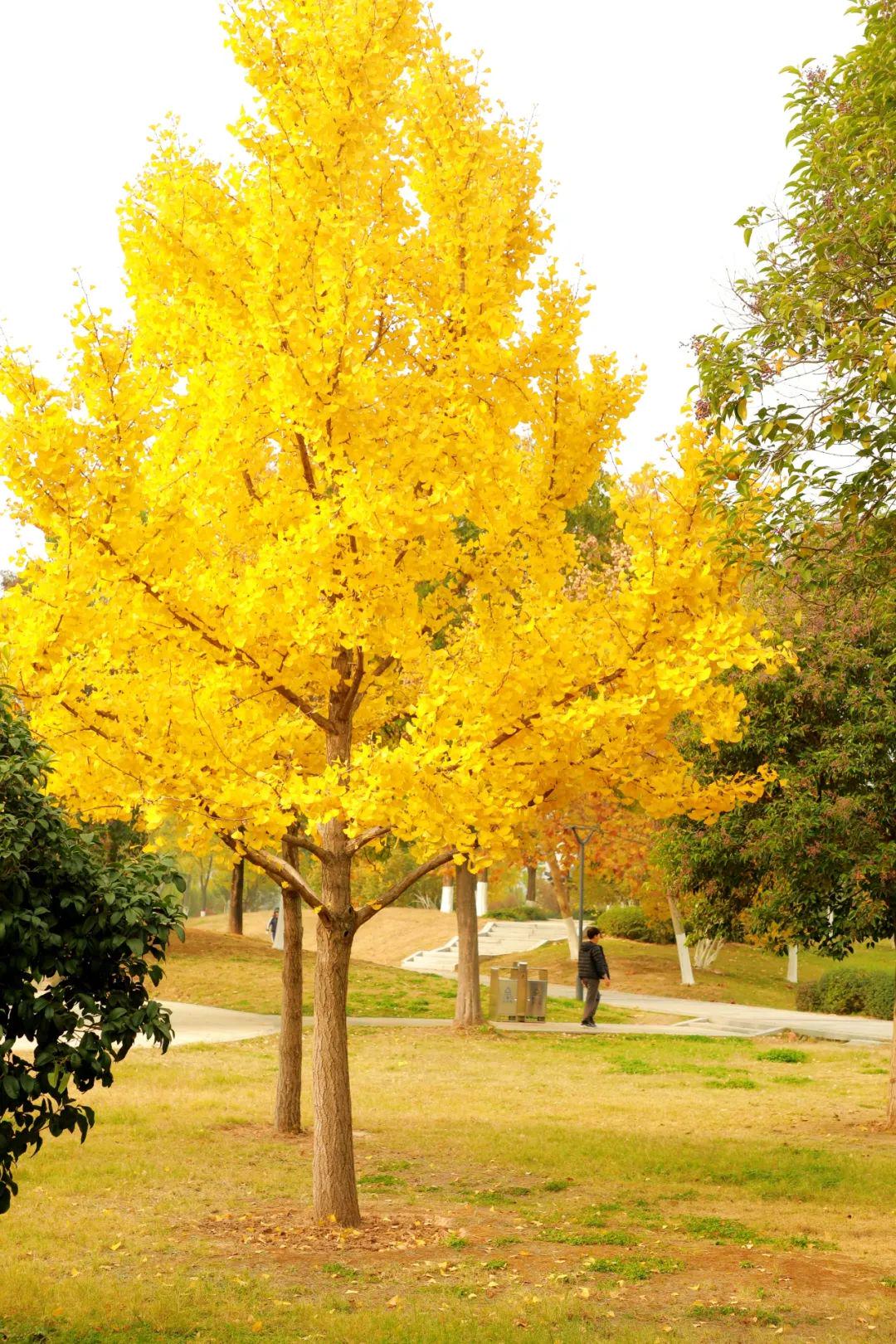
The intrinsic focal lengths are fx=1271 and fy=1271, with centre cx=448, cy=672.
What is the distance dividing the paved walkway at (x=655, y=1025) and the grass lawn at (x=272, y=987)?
2.34 feet

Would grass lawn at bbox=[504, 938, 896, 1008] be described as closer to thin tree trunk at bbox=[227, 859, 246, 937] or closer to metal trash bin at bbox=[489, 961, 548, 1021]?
thin tree trunk at bbox=[227, 859, 246, 937]

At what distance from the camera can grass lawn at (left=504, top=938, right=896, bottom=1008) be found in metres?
31.1

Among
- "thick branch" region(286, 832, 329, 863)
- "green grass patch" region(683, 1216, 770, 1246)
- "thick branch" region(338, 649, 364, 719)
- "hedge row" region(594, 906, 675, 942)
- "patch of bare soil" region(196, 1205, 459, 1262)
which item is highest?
"thick branch" region(338, 649, 364, 719)

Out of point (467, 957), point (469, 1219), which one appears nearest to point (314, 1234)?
point (469, 1219)

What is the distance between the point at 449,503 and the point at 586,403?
5.45ft

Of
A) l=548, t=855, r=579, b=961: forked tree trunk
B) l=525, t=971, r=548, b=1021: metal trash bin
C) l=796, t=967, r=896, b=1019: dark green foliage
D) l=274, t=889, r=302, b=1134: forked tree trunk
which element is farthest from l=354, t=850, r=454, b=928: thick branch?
l=548, t=855, r=579, b=961: forked tree trunk

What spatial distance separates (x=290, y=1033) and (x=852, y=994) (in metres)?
19.7

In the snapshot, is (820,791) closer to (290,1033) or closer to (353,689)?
(290,1033)

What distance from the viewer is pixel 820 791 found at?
12.7m

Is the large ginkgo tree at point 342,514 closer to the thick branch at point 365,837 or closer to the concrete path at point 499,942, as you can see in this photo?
the thick branch at point 365,837

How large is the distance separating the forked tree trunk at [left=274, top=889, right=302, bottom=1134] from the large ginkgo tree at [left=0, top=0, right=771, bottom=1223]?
8.46 ft

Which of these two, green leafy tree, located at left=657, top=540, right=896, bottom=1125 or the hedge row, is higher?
green leafy tree, located at left=657, top=540, right=896, bottom=1125

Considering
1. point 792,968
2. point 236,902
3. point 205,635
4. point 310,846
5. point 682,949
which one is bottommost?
point 792,968

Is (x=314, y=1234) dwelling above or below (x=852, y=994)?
above
